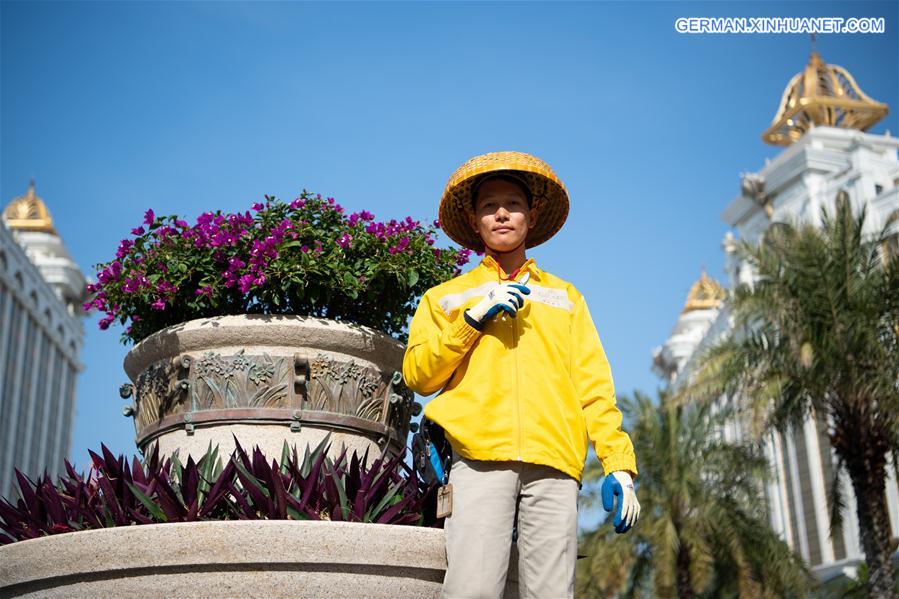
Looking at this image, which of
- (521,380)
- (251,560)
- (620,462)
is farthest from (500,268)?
(251,560)

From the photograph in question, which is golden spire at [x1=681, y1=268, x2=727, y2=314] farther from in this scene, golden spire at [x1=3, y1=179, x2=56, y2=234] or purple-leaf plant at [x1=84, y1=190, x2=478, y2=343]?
purple-leaf plant at [x1=84, y1=190, x2=478, y2=343]

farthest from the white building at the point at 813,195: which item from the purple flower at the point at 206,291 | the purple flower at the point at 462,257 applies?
the purple flower at the point at 206,291

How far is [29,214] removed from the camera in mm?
71500

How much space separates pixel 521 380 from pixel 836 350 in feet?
35.5

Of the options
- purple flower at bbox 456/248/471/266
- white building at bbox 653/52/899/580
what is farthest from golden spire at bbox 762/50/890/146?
purple flower at bbox 456/248/471/266

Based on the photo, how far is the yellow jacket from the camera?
3645 millimetres

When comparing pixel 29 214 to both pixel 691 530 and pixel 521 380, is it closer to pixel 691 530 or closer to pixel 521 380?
pixel 691 530

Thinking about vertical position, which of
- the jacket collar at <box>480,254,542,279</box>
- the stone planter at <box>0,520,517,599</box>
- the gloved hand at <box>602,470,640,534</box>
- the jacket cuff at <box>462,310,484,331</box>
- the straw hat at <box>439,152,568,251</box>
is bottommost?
the stone planter at <box>0,520,517,599</box>

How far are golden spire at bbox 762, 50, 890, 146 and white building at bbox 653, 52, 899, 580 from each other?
0.16 ft

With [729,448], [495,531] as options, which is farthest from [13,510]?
[729,448]

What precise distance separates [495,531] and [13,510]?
1981 millimetres

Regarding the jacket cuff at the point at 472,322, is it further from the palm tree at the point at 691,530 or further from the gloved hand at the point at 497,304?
the palm tree at the point at 691,530

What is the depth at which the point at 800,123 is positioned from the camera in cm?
5066

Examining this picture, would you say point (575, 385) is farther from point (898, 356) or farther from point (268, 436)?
point (898, 356)
